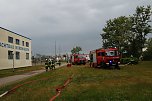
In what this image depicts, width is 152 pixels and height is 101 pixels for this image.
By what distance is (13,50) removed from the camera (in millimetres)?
64188

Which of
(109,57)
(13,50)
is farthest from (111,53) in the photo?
(13,50)

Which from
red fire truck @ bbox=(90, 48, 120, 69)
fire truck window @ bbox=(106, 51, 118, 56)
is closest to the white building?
red fire truck @ bbox=(90, 48, 120, 69)

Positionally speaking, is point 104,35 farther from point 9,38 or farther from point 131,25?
point 9,38

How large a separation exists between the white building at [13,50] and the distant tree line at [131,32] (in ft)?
85.7

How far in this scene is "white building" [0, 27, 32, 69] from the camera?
57.0 m

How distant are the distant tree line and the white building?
26.1m

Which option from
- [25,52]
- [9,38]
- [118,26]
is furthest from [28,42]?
[118,26]

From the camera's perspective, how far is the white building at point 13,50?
187 feet

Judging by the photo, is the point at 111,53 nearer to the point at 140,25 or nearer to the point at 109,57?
the point at 109,57

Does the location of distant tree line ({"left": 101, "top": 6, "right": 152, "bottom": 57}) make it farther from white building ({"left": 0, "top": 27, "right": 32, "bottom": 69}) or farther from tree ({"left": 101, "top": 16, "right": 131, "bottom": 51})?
white building ({"left": 0, "top": 27, "right": 32, "bottom": 69})

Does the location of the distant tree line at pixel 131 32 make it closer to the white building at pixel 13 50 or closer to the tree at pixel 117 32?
the tree at pixel 117 32

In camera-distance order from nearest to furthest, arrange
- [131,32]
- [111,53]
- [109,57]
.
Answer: [109,57] < [111,53] < [131,32]

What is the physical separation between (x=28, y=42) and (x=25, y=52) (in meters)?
5.19

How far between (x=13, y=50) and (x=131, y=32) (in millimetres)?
36002
